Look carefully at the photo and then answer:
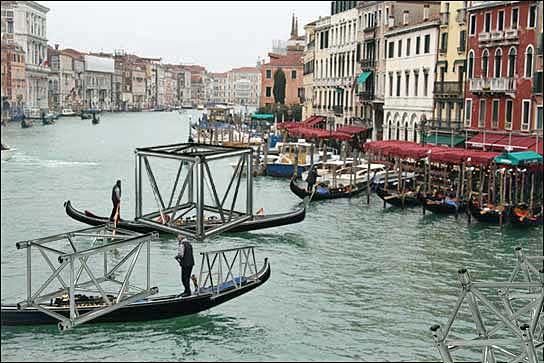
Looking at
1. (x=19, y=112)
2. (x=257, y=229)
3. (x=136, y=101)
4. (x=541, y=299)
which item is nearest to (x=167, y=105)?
(x=136, y=101)

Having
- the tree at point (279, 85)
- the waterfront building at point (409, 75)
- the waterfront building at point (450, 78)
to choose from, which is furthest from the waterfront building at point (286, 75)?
the waterfront building at point (450, 78)

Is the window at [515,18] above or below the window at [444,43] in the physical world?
above

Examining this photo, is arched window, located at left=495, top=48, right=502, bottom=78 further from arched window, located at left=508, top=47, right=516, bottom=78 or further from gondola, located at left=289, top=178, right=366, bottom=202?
gondola, located at left=289, top=178, right=366, bottom=202

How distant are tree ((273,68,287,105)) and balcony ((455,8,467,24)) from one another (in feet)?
74.6

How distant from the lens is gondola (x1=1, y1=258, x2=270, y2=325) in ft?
21.2

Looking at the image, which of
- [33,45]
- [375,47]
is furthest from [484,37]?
[33,45]

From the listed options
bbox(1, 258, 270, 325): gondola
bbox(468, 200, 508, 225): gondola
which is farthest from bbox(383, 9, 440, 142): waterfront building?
bbox(1, 258, 270, 325): gondola

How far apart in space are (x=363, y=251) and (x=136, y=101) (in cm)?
8878

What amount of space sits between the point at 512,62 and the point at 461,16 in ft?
8.89

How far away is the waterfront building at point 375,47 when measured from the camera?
2372 centimetres

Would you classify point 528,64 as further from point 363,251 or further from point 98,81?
point 98,81

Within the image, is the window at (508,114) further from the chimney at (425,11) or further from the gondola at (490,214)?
the chimney at (425,11)

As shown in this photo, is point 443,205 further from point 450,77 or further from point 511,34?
point 450,77

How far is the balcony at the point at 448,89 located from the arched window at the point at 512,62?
2223mm
